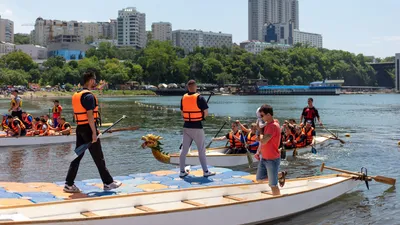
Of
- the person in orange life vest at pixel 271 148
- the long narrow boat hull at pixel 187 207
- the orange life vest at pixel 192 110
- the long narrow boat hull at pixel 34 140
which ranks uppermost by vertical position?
the orange life vest at pixel 192 110

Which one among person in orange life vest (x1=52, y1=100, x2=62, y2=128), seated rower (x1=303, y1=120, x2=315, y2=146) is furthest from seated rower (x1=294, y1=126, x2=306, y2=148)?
person in orange life vest (x1=52, y1=100, x2=62, y2=128)

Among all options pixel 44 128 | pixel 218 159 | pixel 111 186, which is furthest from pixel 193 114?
pixel 44 128

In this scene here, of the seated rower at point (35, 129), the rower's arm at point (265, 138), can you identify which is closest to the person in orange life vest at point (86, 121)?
the rower's arm at point (265, 138)

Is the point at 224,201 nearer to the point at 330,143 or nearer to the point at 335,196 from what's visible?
the point at 335,196

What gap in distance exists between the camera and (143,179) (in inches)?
492

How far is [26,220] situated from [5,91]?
137 meters

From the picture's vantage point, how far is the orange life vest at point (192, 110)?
1233 cm

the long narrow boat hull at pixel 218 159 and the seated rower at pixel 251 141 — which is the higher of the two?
the seated rower at pixel 251 141

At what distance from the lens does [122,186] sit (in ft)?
38.0

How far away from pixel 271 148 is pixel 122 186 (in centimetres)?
370

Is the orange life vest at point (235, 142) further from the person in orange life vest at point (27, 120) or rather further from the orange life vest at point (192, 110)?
the person in orange life vest at point (27, 120)

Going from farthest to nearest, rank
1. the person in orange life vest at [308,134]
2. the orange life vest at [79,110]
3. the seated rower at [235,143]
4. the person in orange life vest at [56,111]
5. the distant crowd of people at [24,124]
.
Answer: the person in orange life vest at [56,111], the distant crowd of people at [24,124], the person in orange life vest at [308,134], the seated rower at [235,143], the orange life vest at [79,110]

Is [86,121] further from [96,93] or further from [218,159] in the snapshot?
[96,93]

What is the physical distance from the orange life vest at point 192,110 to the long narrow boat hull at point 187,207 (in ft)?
7.03
